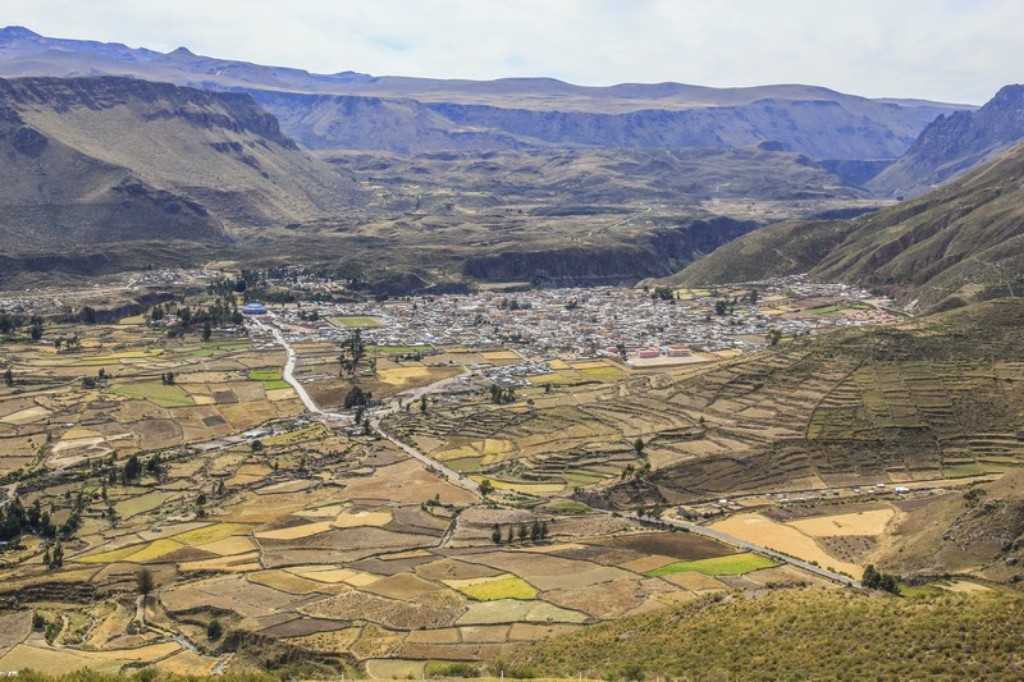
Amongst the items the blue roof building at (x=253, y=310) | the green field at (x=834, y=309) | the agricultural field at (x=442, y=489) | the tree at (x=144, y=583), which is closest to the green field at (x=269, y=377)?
the agricultural field at (x=442, y=489)

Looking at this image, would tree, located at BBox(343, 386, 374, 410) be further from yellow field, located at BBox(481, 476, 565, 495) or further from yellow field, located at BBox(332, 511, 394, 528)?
yellow field, located at BBox(332, 511, 394, 528)

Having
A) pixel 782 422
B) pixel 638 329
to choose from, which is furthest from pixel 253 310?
pixel 782 422

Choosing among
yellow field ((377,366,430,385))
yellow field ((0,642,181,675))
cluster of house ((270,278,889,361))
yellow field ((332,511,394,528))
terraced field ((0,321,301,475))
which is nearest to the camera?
yellow field ((0,642,181,675))

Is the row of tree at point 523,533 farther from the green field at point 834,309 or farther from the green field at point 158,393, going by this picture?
the green field at point 834,309

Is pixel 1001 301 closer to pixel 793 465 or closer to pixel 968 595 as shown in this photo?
pixel 793 465

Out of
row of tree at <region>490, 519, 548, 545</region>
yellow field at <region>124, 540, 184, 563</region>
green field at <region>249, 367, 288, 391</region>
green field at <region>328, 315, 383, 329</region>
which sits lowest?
yellow field at <region>124, 540, 184, 563</region>

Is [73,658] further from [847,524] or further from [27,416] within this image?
[27,416]

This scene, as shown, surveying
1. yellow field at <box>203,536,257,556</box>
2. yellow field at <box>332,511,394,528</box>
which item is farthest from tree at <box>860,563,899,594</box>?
yellow field at <box>203,536,257,556</box>
